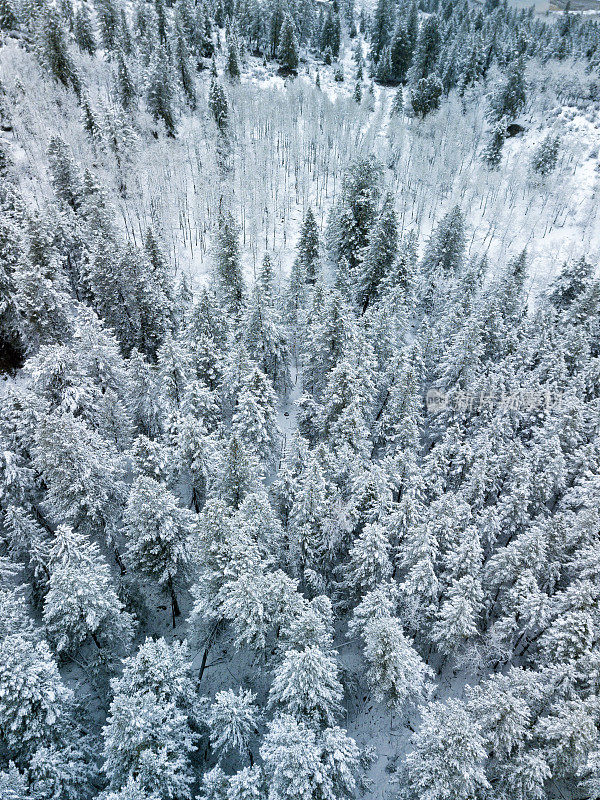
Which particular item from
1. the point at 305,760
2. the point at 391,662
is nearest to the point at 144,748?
the point at 305,760

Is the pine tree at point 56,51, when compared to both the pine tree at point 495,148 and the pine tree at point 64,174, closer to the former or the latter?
the pine tree at point 64,174

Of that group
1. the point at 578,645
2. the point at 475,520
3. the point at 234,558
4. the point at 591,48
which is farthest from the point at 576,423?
the point at 591,48

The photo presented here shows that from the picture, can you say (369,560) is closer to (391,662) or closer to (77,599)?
(391,662)

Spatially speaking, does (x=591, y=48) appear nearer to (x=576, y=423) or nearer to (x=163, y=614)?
(x=576, y=423)

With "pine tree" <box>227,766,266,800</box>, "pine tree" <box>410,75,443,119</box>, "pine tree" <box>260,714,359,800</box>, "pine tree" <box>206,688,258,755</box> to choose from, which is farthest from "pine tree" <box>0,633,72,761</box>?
"pine tree" <box>410,75,443,119</box>

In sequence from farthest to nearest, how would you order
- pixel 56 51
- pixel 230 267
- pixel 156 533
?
pixel 56 51 → pixel 230 267 → pixel 156 533

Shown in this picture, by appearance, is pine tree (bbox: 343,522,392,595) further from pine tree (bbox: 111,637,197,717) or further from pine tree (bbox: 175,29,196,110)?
pine tree (bbox: 175,29,196,110)
